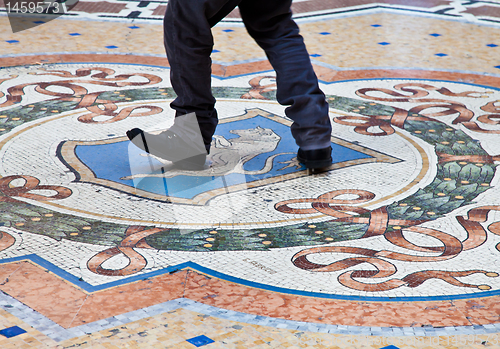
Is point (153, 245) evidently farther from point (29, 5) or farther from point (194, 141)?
point (29, 5)

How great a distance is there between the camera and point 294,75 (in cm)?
244

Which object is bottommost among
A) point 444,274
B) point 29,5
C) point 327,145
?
point 444,274

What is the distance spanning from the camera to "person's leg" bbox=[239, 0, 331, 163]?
7.93ft

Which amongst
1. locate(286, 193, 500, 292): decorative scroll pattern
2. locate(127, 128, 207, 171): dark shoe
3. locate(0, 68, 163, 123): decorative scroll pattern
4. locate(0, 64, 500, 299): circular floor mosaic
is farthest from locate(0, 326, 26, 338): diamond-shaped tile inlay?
locate(0, 68, 163, 123): decorative scroll pattern

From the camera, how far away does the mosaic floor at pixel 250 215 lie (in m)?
1.54

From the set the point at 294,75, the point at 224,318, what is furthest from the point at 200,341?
the point at 294,75

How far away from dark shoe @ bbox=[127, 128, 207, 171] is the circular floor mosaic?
0.15 ft

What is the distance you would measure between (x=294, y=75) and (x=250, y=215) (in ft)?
2.04

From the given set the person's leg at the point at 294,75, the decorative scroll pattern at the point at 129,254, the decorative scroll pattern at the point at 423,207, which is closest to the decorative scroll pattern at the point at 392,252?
the decorative scroll pattern at the point at 423,207

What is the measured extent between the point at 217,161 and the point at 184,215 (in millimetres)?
461

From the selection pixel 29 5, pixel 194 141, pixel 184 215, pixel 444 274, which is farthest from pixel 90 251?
pixel 29 5

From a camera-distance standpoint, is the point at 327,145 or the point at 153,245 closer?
the point at 153,245

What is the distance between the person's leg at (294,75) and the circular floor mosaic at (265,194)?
0.15 m

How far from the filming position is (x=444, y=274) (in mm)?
1758
